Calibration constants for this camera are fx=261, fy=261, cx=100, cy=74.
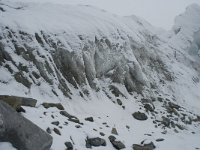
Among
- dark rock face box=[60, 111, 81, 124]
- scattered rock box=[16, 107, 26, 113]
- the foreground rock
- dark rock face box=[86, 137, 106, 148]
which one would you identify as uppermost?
the foreground rock

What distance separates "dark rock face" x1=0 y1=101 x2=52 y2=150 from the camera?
916 cm

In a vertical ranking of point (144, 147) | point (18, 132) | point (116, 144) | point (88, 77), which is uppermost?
point (18, 132)

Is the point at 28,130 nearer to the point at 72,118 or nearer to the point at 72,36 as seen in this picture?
the point at 72,118

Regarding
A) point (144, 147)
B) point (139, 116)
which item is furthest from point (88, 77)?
point (144, 147)

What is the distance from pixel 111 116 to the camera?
62.2 ft

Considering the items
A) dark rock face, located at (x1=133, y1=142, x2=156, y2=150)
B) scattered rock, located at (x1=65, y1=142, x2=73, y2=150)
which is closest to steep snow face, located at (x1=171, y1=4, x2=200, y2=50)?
dark rock face, located at (x1=133, y1=142, x2=156, y2=150)

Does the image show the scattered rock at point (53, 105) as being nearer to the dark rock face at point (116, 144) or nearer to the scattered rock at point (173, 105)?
the dark rock face at point (116, 144)

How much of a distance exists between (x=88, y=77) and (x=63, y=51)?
293 cm

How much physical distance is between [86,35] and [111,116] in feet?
24.2

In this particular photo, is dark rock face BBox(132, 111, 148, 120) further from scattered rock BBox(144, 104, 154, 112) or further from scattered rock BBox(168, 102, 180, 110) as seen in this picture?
scattered rock BBox(168, 102, 180, 110)

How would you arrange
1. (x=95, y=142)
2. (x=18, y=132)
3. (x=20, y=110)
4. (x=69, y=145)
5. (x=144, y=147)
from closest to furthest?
(x=18, y=132) < (x=69, y=145) < (x=20, y=110) < (x=95, y=142) < (x=144, y=147)

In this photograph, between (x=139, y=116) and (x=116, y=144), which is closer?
(x=116, y=144)

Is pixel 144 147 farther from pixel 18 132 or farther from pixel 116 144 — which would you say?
pixel 18 132

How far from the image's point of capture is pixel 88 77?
20.8m
